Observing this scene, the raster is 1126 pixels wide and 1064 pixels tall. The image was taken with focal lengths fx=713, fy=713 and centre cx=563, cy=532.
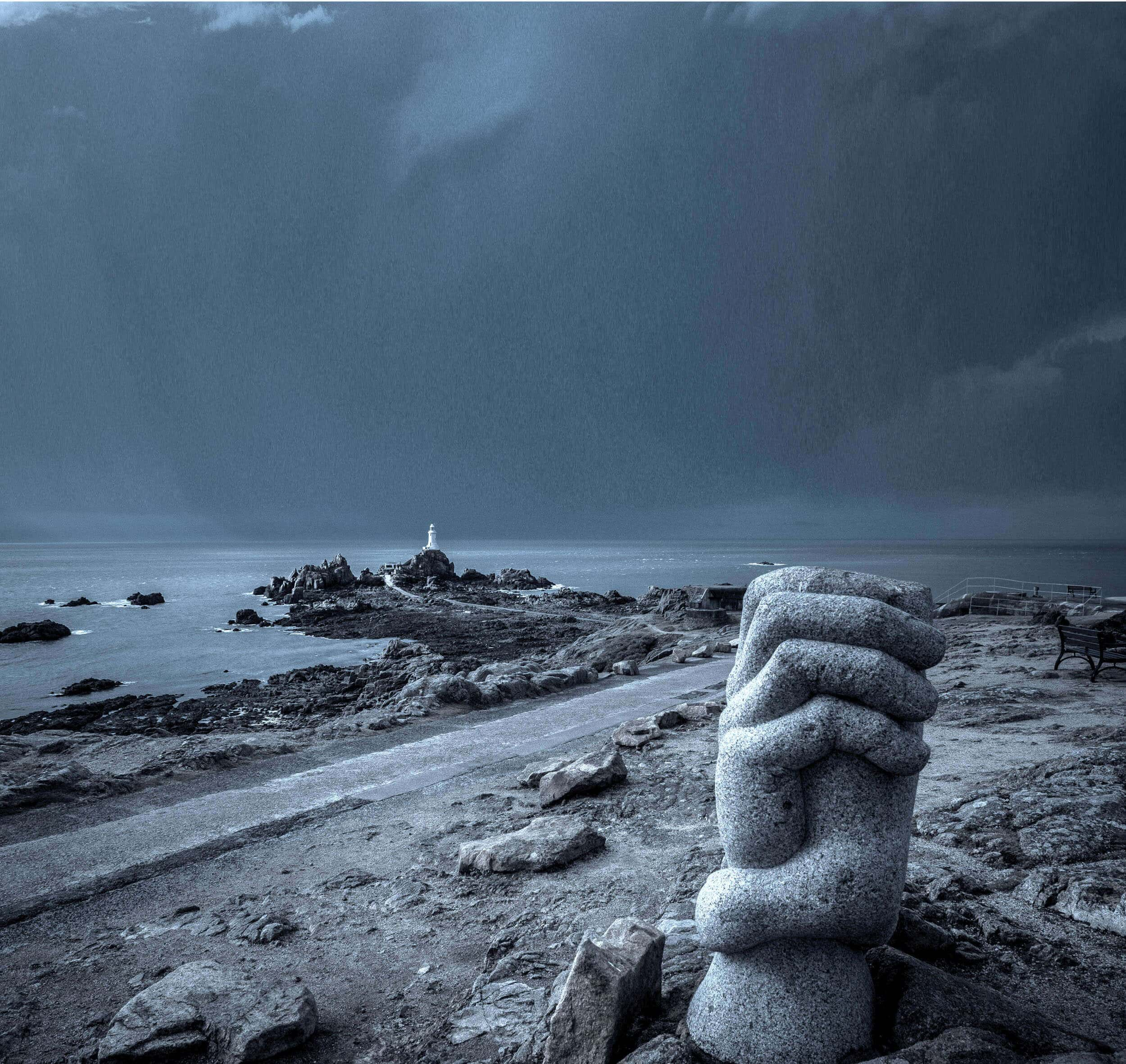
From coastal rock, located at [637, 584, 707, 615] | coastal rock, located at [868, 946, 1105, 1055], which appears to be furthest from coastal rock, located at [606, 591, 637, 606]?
coastal rock, located at [868, 946, 1105, 1055]

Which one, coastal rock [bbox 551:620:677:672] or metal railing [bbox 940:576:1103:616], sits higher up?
metal railing [bbox 940:576:1103:616]

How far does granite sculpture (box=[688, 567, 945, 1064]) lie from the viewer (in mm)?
2551

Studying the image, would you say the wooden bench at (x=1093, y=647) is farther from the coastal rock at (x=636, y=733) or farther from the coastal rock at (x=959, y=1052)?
the coastal rock at (x=959, y=1052)

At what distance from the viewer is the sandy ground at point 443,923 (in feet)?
10.9

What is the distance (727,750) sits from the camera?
107 inches

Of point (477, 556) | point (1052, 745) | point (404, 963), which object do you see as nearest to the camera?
point (404, 963)

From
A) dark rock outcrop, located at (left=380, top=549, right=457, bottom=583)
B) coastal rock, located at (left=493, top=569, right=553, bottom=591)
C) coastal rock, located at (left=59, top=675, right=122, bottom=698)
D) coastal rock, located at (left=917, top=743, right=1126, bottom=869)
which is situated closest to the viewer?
coastal rock, located at (left=917, top=743, right=1126, bottom=869)

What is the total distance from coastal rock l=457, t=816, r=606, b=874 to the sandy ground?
3.1 inches

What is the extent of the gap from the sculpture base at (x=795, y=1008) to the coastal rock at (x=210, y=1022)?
5.99 ft

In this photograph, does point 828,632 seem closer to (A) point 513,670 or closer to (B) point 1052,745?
(B) point 1052,745

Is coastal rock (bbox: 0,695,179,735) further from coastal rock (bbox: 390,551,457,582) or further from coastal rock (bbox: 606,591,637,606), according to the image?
coastal rock (bbox: 390,551,457,582)

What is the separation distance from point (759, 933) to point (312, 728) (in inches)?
319

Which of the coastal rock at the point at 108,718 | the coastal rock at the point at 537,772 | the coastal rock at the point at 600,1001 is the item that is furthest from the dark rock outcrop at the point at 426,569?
the coastal rock at the point at 600,1001

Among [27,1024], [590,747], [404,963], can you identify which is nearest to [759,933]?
[404,963]
